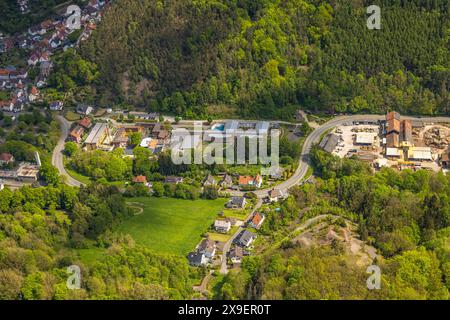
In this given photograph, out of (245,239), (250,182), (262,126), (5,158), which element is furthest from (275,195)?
(5,158)

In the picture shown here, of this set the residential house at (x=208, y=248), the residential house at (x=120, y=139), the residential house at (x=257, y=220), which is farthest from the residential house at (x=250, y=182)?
the residential house at (x=120, y=139)

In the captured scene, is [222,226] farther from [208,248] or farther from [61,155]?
[61,155]

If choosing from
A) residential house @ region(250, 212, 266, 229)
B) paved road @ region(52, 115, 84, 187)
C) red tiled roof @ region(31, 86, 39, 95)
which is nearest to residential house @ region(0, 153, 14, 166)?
paved road @ region(52, 115, 84, 187)

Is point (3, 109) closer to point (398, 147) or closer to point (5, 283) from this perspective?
point (5, 283)

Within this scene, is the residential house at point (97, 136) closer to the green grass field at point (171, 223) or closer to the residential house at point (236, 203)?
the green grass field at point (171, 223)

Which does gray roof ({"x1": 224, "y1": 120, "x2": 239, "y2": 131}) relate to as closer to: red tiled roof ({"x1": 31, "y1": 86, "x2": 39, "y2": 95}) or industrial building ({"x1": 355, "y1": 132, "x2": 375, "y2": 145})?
industrial building ({"x1": 355, "y1": 132, "x2": 375, "y2": 145})

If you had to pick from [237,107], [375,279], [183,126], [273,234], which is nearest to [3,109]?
[183,126]
